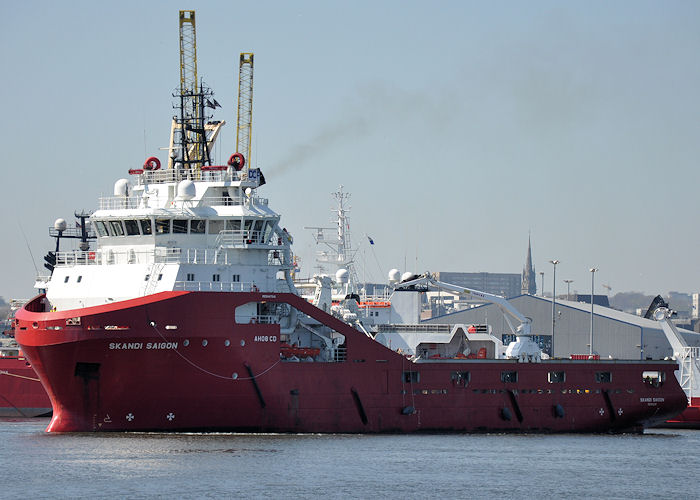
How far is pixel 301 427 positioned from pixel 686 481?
43.8 ft

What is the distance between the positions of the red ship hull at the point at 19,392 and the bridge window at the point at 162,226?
15259mm

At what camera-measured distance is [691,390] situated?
198 feet

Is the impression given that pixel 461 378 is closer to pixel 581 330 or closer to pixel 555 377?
→ pixel 555 377

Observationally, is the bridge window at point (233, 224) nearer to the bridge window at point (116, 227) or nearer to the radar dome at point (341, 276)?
the bridge window at point (116, 227)

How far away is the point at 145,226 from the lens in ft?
152

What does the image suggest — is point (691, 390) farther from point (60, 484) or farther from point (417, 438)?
point (60, 484)

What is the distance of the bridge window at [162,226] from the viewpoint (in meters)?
46.1

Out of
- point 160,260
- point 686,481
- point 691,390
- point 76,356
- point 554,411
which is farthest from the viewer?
point 691,390

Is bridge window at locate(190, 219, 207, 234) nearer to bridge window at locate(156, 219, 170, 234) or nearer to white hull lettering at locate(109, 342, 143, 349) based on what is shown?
bridge window at locate(156, 219, 170, 234)

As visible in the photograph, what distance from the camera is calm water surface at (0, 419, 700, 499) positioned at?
34625 millimetres

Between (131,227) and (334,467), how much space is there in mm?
13369

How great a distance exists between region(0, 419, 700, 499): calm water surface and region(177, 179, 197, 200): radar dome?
8610 millimetres

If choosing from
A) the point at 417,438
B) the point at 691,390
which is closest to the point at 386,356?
the point at 417,438

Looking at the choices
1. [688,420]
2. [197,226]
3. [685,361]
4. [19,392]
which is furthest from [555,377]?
[19,392]
